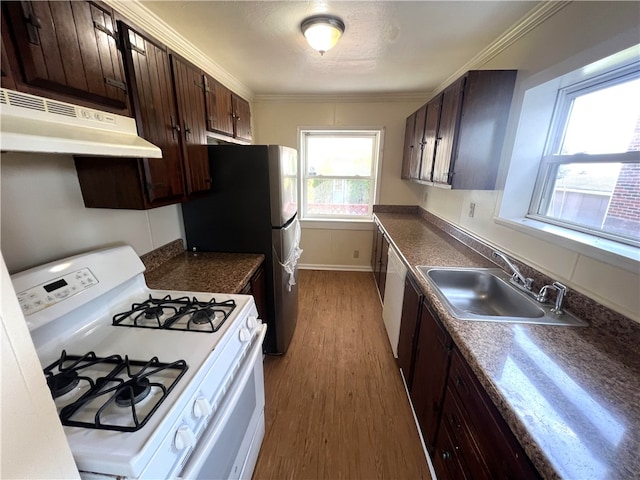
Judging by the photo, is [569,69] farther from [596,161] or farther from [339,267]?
[339,267]

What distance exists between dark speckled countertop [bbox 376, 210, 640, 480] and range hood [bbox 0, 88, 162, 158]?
4.32ft

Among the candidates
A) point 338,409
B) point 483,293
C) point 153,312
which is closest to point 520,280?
point 483,293

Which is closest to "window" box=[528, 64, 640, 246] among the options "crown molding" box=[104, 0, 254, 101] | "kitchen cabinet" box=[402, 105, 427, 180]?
"kitchen cabinet" box=[402, 105, 427, 180]

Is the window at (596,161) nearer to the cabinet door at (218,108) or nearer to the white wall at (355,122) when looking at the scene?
the white wall at (355,122)

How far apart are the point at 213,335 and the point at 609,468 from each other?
1097mm

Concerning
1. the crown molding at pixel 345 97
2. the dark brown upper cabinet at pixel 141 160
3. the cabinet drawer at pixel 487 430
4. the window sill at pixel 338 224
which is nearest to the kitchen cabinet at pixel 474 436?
the cabinet drawer at pixel 487 430

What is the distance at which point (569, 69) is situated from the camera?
1.28m

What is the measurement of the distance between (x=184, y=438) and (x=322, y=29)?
2083 mm

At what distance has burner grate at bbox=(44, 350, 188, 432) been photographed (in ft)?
2.07

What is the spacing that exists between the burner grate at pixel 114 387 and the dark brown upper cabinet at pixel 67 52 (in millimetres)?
844

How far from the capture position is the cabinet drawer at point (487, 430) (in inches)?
26.6

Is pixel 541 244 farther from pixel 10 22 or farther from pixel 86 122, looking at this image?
pixel 10 22

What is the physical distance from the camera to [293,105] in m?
3.37

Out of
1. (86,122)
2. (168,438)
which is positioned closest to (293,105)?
(86,122)
